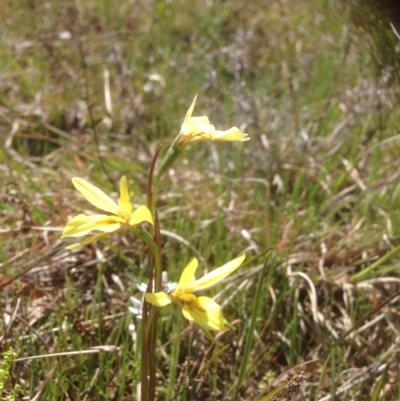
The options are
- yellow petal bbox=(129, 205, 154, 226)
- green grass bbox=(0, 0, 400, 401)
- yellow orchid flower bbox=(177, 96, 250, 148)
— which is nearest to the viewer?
yellow petal bbox=(129, 205, 154, 226)

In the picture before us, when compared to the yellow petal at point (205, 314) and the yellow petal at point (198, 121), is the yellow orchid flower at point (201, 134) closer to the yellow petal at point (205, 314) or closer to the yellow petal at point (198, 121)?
the yellow petal at point (198, 121)

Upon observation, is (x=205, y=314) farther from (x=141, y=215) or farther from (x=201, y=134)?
(x=201, y=134)

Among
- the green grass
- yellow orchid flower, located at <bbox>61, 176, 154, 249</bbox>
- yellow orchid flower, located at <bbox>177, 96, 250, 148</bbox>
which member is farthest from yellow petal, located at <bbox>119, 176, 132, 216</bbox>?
the green grass

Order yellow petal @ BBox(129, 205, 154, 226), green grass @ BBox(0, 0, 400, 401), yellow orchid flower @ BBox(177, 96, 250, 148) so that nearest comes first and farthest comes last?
yellow petal @ BBox(129, 205, 154, 226) < yellow orchid flower @ BBox(177, 96, 250, 148) < green grass @ BBox(0, 0, 400, 401)

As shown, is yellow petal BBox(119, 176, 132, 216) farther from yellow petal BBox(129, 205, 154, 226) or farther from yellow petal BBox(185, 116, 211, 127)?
yellow petal BBox(185, 116, 211, 127)

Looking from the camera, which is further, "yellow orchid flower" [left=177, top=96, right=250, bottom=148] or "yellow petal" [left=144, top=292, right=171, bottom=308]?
"yellow orchid flower" [left=177, top=96, right=250, bottom=148]

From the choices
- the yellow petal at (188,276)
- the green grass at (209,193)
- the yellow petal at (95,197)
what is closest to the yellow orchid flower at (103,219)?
the yellow petal at (95,197)

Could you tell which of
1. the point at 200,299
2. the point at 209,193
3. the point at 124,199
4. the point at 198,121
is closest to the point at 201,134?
the point at 198,121
